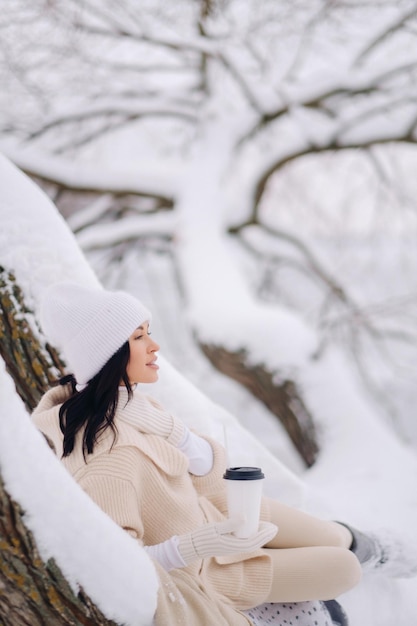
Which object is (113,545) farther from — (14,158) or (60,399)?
(14,158)

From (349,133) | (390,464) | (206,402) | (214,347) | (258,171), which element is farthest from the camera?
(258,171)

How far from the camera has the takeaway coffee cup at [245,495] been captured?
1.38m

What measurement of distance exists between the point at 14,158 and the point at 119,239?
1011 millimetres

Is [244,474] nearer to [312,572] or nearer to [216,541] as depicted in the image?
[216,541]

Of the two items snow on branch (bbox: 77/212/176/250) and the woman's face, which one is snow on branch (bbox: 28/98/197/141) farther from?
the woman's face

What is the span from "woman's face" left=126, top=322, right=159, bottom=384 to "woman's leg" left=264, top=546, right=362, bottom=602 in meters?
0.59

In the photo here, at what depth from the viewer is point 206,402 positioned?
2.61 meters

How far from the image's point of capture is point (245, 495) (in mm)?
1381

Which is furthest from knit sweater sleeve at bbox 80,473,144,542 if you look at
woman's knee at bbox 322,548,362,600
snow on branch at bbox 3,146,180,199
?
snow on branch at bbox 3,146,180,199

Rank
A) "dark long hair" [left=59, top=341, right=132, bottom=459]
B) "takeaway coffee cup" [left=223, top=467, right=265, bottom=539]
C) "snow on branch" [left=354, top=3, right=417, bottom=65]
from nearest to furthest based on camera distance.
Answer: "takeaway coffee cup" [left=223, top=467, right=265, bottom=539], "dark long hair" [left=59, top=341, right=132, bottom=459], "snow on branch" [left=354, top=3, right=417, bottom=65]

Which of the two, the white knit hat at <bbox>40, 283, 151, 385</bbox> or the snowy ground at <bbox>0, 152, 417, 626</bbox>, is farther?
the white knit hat at <bbox>40, 283, 151, 385</bbox>

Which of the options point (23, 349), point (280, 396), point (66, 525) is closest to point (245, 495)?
point (66, 525)

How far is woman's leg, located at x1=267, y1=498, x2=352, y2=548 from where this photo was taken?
189cm

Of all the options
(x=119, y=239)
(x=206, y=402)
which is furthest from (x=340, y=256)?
(x=206, y=402)
